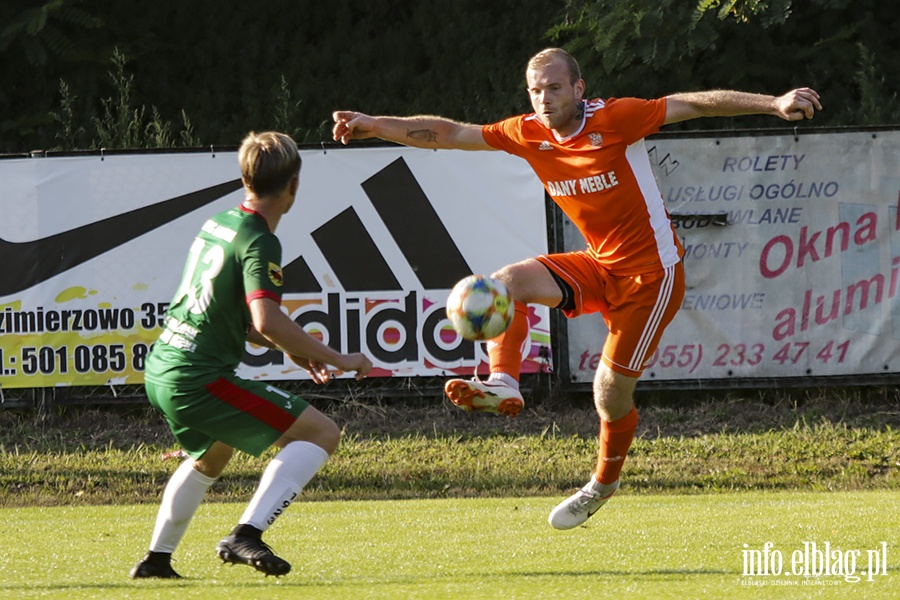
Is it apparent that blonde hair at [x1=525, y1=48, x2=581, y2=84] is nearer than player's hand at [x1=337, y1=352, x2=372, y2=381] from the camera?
No

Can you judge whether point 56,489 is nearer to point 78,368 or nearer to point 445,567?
point 78,368

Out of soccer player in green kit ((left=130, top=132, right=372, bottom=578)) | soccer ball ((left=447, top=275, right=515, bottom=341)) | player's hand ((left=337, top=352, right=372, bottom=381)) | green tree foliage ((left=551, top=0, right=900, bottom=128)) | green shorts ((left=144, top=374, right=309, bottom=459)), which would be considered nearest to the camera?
player's hand ((left=337, top=352, right=372, bottom=381))

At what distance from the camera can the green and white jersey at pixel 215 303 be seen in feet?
16.5

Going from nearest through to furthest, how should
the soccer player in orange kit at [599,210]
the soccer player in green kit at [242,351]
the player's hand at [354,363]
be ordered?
the player's hand at [354,363], the soccer player in green kit at [242,351], the soccer player in orange kit at [599,210]

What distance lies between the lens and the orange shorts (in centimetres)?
668

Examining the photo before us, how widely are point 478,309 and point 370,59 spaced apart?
10.4 m

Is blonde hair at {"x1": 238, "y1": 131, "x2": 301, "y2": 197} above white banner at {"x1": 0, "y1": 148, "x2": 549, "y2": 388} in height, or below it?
above

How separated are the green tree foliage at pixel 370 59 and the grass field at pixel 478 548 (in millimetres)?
5732

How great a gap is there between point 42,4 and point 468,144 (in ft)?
29.4

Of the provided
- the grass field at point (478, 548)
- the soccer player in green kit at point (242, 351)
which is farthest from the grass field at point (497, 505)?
the soccer player in green kit at point (242, 351)

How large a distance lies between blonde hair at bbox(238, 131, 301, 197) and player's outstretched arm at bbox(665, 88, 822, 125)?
84.6 inches

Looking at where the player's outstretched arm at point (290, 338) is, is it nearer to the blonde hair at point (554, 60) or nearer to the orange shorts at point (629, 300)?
the orange shorts at point (629, 300)

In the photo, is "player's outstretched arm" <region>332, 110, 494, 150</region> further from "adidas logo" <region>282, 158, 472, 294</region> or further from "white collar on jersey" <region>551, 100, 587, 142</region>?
"adidas logo" <region>282, 158, 472, 294</region>

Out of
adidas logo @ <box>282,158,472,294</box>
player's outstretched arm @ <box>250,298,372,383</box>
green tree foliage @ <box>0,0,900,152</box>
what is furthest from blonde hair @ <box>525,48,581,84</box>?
green tree foliage @ <box>0,0,900,152</box>
